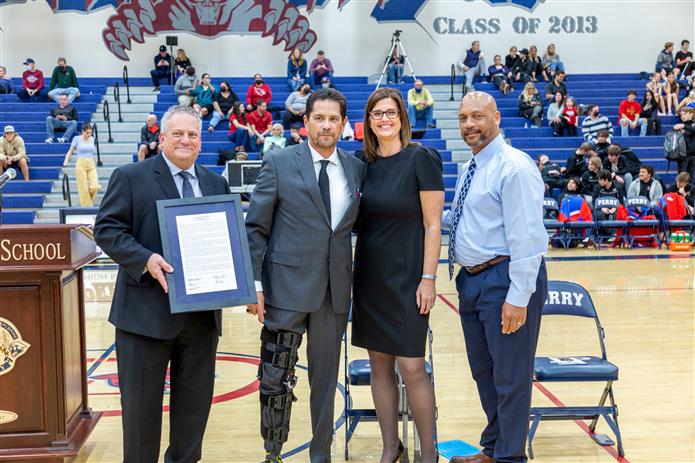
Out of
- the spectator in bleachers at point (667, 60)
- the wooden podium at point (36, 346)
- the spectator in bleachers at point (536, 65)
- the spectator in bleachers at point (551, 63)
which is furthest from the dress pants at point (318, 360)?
the spectator in bleachers at point (667, 60)

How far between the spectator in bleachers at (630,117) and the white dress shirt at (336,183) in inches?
587

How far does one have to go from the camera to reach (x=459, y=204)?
3221 millimetres

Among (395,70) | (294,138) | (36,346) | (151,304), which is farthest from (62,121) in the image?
(151,304)

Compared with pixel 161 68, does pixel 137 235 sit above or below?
below

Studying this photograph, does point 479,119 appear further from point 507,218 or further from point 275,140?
point 275,140

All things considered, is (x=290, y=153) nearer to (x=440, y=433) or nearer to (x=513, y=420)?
(x=513, y=420)

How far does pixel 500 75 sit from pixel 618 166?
5.70m

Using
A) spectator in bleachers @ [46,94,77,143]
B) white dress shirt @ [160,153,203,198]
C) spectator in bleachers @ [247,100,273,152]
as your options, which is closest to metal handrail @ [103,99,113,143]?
spectator in bleachers @ [46,94,77,143]

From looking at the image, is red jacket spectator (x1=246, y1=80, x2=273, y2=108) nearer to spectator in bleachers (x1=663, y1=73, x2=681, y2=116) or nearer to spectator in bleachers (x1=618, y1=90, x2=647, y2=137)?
spectator in bleachers (x1=618, y1=90, x2=647, y2=137)

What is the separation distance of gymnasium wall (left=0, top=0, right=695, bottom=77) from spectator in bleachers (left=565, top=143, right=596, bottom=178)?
7189 mm

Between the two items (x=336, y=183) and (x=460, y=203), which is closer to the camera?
(x=336, y=183)

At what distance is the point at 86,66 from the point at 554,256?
1404 centimetres

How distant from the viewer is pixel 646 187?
12.4 metres

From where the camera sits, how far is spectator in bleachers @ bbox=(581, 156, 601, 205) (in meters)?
12.5
